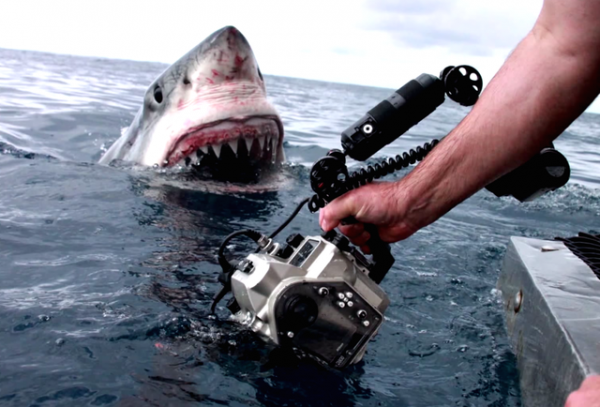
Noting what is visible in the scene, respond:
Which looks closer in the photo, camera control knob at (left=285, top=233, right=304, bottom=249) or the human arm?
the human arm

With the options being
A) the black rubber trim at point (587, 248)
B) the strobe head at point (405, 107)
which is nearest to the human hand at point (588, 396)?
the strobe head at point (405, 107)

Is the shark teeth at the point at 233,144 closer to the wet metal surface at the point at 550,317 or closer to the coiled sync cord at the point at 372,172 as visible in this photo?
the wet metal surface at the point at 550,317

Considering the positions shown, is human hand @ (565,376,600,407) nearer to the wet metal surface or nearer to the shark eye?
the wet metal surface

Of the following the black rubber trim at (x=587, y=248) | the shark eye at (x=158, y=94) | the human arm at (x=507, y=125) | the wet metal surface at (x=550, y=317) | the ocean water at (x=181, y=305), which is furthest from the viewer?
the shark eye at (x=158, y=94)

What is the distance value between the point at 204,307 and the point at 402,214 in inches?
39.6

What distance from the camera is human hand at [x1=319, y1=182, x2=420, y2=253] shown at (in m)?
1.70

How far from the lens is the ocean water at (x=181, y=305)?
1858 millimetres

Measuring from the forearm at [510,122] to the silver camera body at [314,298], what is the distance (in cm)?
28

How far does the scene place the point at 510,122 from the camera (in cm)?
147

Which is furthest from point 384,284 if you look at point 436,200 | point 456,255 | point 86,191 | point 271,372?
point 86,191

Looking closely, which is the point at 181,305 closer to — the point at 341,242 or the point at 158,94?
the point at 341,242

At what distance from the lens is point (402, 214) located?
171 cm

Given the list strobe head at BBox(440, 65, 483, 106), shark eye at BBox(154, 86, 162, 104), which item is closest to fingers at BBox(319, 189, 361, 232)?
strobe head at BBox(440, 65, 483, 106)

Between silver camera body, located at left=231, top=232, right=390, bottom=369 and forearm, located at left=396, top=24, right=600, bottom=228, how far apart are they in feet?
0.91
